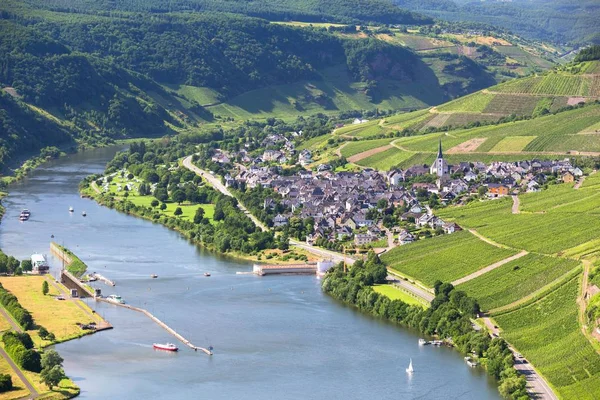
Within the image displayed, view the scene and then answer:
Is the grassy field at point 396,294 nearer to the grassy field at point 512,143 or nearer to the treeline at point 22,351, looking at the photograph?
the treeline at point 22,351

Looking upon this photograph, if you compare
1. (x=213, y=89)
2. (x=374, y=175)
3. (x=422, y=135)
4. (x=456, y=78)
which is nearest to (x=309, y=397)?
(x=374, y=175)

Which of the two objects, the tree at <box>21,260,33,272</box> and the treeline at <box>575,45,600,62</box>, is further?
the treeline at <box>575,45,600,62</box>

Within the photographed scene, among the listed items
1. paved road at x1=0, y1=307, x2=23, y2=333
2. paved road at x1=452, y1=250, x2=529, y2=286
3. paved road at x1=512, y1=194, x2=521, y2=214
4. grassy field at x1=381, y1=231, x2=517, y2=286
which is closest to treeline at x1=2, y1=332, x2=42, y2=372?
paved road at x1=0, y1=307, x2=23, y2=333

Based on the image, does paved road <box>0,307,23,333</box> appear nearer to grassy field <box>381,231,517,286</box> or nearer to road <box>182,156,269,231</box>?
grassy field <box>381,231,517,286</box>

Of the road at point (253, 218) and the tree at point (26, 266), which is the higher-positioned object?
the road at point (253, 218)

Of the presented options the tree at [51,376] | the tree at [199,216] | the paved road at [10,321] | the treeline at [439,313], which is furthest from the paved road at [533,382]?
the tree at [199,216]

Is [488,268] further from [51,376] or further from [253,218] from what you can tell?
[51,376]

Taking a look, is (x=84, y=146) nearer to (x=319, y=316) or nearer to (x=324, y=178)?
(x=324, y=178)
